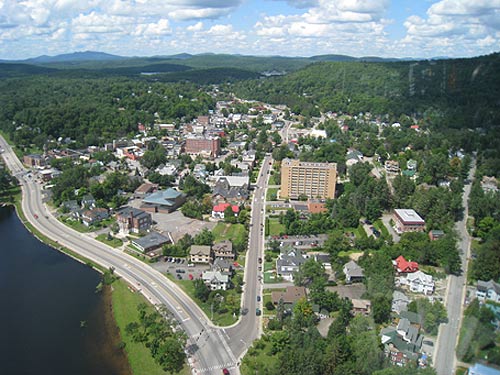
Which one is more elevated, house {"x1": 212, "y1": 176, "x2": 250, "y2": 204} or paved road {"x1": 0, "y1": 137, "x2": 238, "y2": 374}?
house {"x1": 212, "y1": 176, "x2": 250, "y2": 204}

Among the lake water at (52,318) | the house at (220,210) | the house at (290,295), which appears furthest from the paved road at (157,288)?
the house at (220,210)

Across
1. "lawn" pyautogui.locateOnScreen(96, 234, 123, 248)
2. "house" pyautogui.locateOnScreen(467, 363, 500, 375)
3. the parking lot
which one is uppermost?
"house" pyautogui.locateOnScreen(467, 363, 500, 375)

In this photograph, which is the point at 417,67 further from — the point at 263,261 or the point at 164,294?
the point at 164,294

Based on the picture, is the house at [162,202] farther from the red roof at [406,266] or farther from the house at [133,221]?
the red roof at [406,266]

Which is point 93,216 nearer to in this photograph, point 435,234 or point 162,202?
point 162,202

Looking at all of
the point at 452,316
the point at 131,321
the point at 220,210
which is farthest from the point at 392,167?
the point at 131,321

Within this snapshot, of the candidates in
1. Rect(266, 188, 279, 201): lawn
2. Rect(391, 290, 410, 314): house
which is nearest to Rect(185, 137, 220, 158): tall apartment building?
Rect(266, 188, 279, 201): lawn

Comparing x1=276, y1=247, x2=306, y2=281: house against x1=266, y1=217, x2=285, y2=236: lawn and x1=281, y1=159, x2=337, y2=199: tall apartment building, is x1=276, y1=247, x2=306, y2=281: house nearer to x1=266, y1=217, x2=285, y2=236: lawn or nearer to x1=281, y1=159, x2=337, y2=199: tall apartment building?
x1=266, y1=217, x2=285, y2=236: lawn
